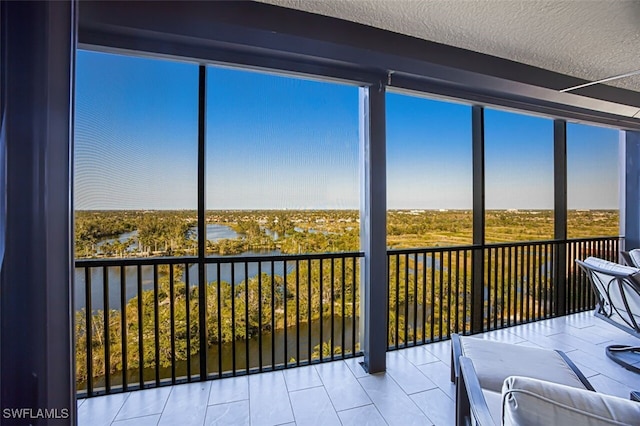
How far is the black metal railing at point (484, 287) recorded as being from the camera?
2.78 meters

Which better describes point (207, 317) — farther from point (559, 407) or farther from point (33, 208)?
point (559, 407)

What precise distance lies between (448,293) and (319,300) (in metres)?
1.47

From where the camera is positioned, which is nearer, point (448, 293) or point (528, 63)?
point (528, 63)

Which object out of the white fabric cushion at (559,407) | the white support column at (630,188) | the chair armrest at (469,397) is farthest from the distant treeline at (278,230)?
the white fabric cushion at (559,407)

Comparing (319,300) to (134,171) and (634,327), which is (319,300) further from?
(634,327)

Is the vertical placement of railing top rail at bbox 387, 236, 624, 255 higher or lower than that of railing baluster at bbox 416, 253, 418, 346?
higher

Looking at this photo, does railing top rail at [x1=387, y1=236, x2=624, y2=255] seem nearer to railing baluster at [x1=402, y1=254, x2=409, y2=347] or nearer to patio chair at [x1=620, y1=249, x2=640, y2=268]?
railing baluster at [x1=402, y1=254, x2=409, y2=347]

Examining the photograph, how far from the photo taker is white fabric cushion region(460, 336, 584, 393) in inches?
57.6

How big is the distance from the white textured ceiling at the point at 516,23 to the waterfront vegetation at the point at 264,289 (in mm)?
1473

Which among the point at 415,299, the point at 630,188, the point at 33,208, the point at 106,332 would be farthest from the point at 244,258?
the point at 630,188

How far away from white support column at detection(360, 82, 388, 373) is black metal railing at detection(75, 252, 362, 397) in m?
0.22

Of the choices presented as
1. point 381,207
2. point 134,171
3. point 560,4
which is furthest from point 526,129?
point 134,171

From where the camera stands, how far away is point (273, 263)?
7.72 feet

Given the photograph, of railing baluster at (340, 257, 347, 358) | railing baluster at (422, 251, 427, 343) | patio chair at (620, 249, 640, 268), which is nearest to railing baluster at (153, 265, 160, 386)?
railing baluster at (340, 257, 347, 358)
